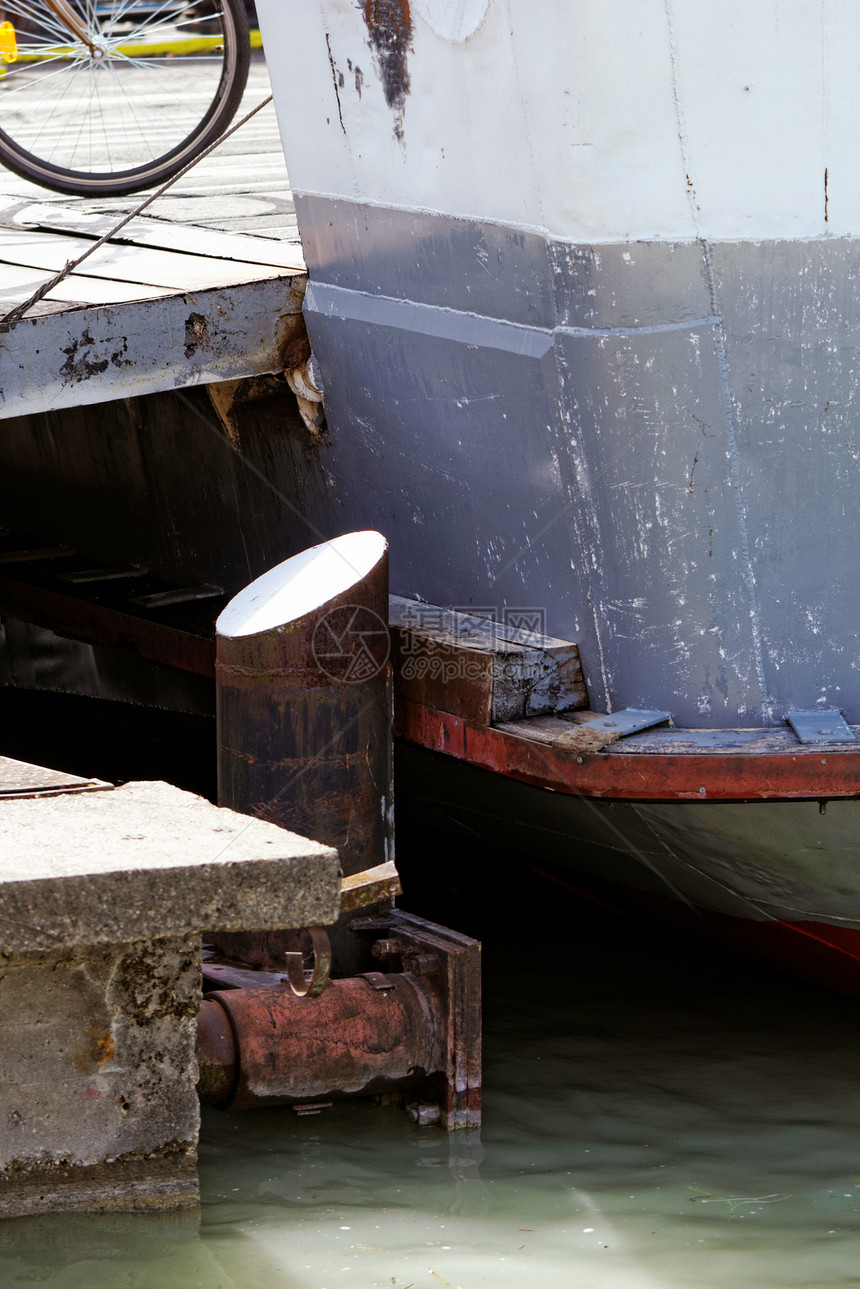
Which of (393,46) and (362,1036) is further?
(393,46)

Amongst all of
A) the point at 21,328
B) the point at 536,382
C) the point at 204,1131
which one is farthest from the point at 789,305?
the point at 204,1131

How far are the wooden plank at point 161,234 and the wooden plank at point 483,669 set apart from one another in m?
1.32

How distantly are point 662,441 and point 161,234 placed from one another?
2.53 metres

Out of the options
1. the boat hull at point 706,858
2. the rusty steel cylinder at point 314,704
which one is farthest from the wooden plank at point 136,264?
the boat hull at point 706,858

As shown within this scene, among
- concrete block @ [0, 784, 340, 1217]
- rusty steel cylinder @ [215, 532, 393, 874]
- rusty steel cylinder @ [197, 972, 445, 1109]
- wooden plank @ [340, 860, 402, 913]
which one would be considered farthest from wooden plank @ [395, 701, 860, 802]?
concrete block @ [0, 784, 340, 1217]

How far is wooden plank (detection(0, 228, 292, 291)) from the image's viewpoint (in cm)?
469

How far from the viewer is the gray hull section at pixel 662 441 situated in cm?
369

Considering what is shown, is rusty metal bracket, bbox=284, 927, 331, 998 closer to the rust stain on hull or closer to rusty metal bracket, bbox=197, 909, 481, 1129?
rusty metal bracket, bbox=197, 909, 481, 1129

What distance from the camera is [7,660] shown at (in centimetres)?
797

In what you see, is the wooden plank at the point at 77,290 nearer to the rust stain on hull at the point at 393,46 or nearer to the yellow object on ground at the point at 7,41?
the rust stain on hull at the point at 393,46

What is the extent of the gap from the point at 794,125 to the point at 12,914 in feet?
8.21

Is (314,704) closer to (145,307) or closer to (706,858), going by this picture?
(706,858)

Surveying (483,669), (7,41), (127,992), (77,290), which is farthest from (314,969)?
(7,41)

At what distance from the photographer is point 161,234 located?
18.1 feet
